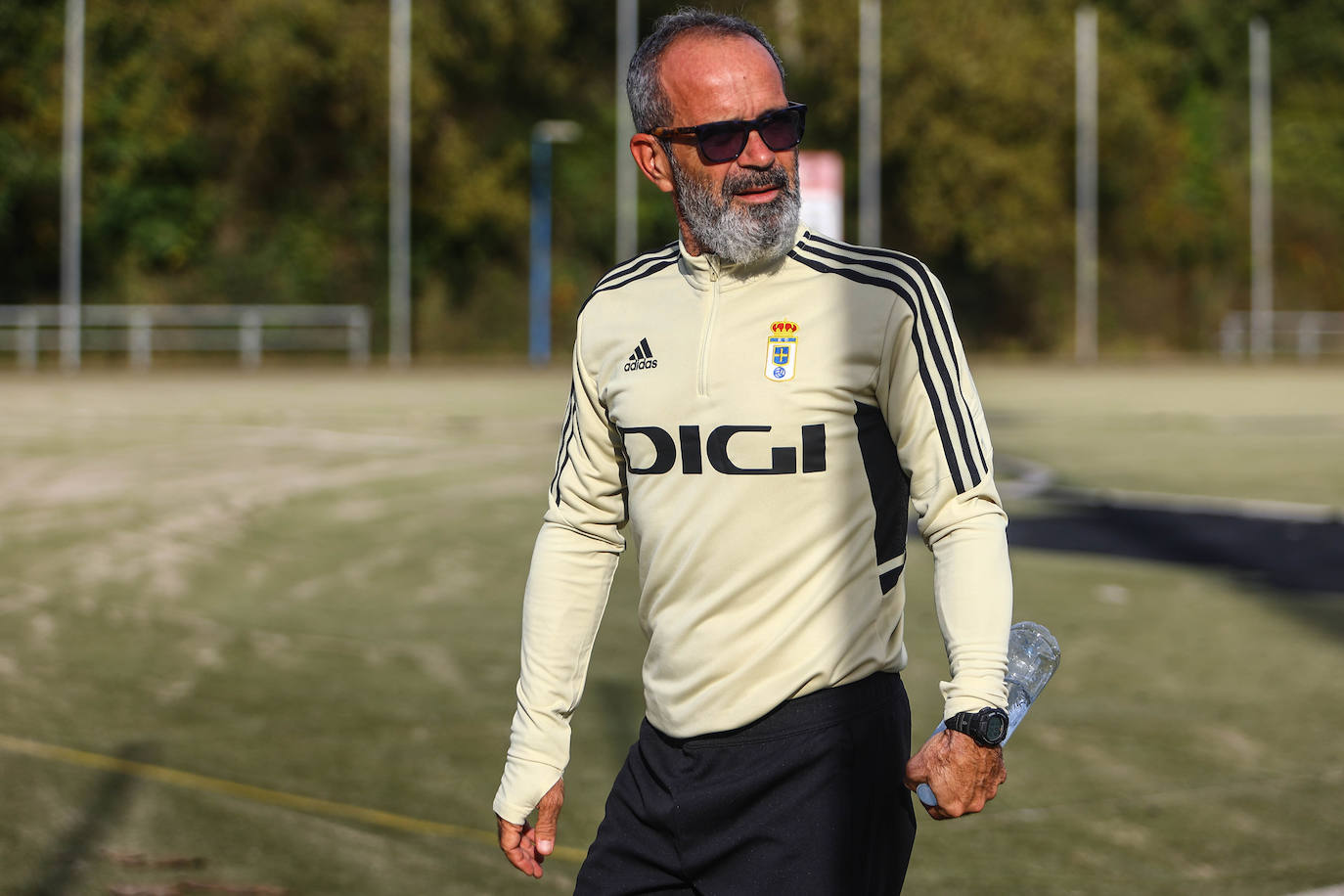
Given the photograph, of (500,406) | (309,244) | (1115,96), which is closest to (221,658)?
(500,406)

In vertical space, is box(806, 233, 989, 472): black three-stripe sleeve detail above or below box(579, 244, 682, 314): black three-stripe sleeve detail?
below

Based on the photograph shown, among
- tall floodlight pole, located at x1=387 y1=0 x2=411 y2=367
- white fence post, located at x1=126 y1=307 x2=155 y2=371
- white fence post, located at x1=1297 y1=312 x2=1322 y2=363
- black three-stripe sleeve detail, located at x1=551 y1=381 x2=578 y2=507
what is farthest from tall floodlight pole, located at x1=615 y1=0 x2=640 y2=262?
black three-stripe sleeve detail, located at x1=551 y1=381 x2=578 y2=507

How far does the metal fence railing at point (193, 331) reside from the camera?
1582 inches

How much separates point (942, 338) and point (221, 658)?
5.98m

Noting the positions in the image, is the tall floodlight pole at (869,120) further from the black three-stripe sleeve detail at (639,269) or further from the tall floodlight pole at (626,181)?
the black three-stripe sleeve detail at (639,269)

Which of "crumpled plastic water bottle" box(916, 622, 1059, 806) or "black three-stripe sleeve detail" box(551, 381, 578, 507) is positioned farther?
"black three-stripe sleeve detail" box(551, 381, 578, 507)

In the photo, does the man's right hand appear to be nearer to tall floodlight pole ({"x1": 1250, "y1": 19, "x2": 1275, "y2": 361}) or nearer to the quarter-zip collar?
the quarter-zip collar

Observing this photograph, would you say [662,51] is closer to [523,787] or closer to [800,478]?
[800,478]

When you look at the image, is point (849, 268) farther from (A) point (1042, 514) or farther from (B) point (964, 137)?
(B) point (964, 137)

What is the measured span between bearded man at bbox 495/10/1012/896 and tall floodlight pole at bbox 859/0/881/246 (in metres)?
41.3

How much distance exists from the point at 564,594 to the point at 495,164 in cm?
4326

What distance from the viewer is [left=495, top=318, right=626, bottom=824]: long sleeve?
3174mm

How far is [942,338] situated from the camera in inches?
112

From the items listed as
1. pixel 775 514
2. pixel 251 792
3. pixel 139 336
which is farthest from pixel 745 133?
pixel 139 336
